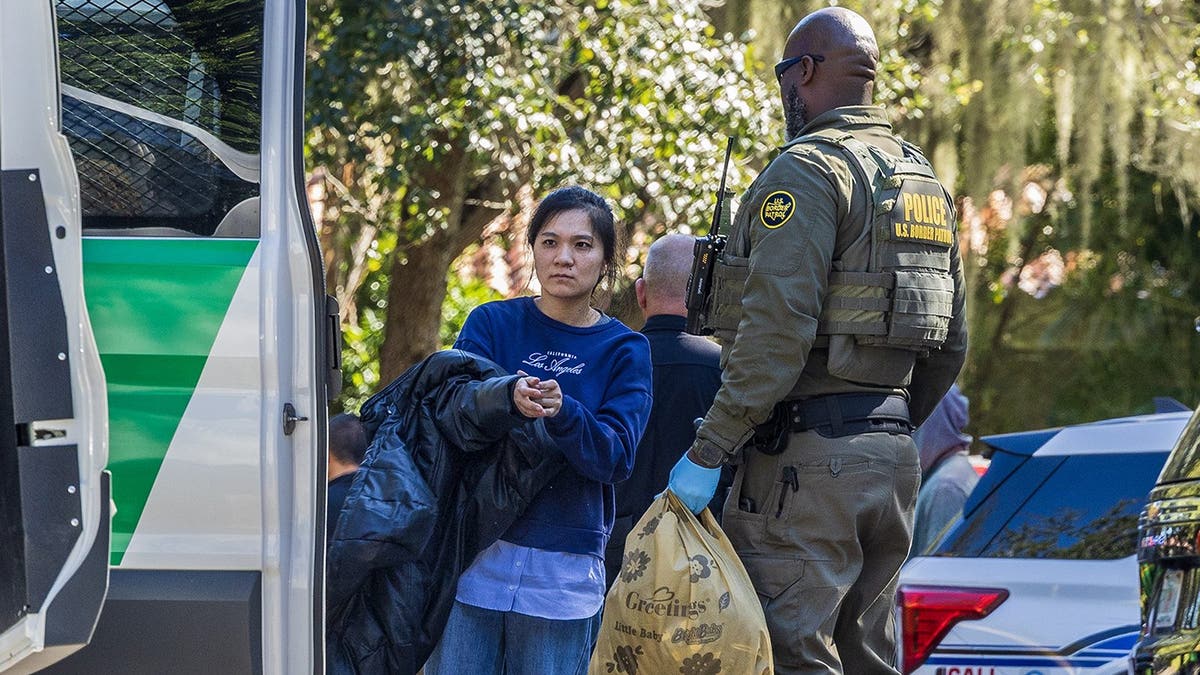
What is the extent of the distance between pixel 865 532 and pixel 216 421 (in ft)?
4.68

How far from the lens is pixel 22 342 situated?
2.55m

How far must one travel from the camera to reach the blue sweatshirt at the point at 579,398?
10.8ft

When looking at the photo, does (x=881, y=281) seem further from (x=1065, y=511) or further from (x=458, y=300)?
(x=458, y=300)

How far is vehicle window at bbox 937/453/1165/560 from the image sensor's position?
425 cm

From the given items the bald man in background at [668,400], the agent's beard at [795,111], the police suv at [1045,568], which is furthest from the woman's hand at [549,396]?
the police suv at [1045,568]

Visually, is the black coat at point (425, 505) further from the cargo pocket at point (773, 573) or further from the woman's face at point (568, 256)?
the cargo pocket at point (773, 573)

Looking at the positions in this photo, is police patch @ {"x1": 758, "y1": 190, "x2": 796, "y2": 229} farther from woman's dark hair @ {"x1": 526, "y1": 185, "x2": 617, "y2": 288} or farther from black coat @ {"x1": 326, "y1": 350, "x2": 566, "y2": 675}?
black coat @ {"x1": 326, "y1": 350, "x2": 566, "y2": 675}

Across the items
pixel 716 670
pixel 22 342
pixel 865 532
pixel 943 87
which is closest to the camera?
pixel 22 342

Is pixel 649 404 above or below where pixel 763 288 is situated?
below

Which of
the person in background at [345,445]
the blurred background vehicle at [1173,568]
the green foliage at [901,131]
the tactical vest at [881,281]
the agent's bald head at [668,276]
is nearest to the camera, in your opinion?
the blurred background vehicle at [1173,568]

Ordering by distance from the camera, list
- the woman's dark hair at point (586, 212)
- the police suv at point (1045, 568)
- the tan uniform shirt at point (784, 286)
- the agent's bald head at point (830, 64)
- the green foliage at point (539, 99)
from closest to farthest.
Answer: the tan uniform shirt at point (784, 286)
the agent's bald head at point (830, 64)
the woman's dark hair at point (586, 212)
the police suv at point (1045, 568)
the green foliage at point (539, 99)

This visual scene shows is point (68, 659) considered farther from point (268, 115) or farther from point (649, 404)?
point (649, 404)

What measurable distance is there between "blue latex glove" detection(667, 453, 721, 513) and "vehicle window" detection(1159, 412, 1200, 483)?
969mm

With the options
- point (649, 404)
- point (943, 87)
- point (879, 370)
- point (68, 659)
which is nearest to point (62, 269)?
point (68, 659)
